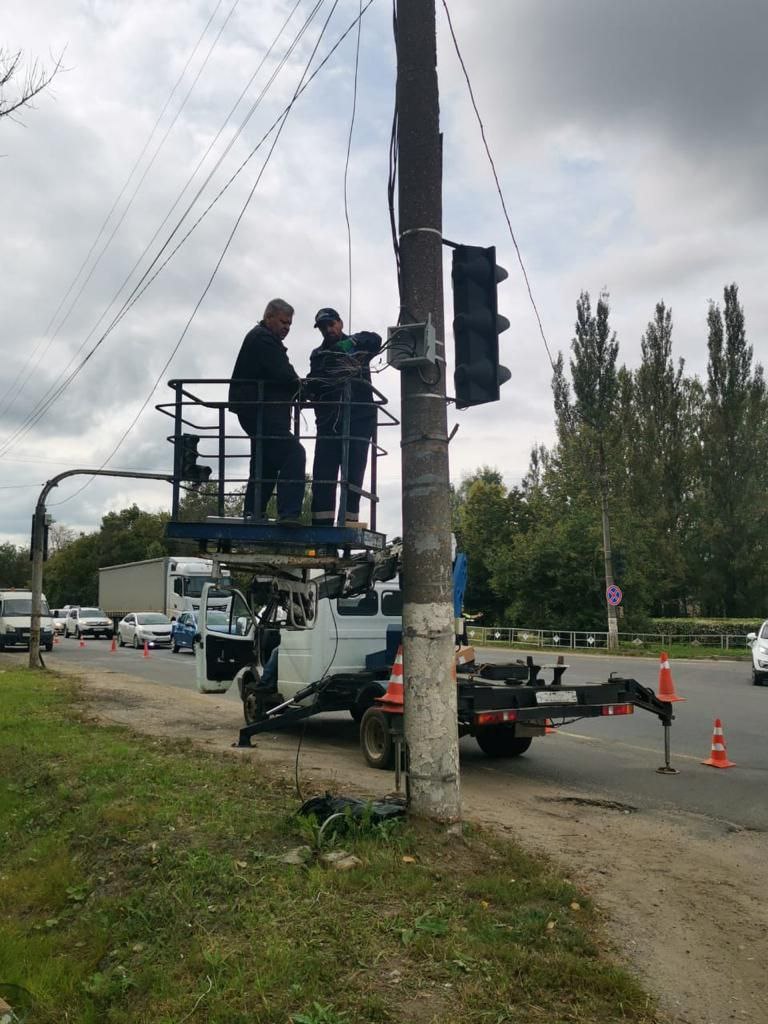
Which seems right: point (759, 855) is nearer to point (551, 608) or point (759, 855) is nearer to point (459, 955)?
point (459, 955)

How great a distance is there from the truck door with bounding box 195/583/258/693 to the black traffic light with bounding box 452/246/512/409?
21.2 ft

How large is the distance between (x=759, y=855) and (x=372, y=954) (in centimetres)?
353

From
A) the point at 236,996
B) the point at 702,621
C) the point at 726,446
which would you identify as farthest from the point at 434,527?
the point at 726,446

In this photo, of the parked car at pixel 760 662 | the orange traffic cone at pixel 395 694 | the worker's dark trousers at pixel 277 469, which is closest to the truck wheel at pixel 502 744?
the orange traffic cone at pixel 395 694

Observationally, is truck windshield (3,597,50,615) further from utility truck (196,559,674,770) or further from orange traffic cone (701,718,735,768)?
orange traffic cone (701,718,735,768)

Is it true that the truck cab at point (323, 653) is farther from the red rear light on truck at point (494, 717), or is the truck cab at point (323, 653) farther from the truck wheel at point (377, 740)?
the red rear light on truck at point (494, 717)

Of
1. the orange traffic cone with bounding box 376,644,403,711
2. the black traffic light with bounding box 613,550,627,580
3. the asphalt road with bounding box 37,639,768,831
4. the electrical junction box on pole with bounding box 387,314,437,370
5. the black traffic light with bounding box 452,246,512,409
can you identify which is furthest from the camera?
the black traffic light with bounding box 613,550,627,580

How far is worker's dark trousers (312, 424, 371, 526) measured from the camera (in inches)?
276

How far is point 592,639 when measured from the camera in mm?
35094

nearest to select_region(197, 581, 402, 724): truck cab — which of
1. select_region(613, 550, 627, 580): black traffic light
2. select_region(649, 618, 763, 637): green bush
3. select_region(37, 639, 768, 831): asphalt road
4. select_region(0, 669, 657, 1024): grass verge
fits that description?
select_region(37, 639, 768, 831): asphalt road

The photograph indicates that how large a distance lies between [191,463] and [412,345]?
2.22m

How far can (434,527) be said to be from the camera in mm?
5742

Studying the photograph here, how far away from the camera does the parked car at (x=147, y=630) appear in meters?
36.5

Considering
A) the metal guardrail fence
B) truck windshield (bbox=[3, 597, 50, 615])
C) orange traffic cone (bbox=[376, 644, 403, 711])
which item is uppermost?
truck windshield (bbox=[3, 597, 50, 615])
